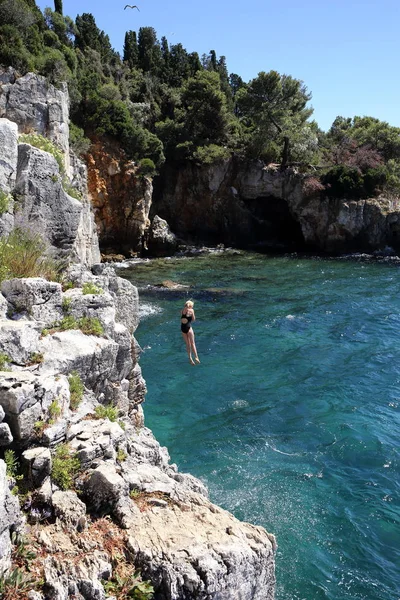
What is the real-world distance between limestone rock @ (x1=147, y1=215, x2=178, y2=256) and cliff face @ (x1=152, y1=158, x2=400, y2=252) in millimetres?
5179

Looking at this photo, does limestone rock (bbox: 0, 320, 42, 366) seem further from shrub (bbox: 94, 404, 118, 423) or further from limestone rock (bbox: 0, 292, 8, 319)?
shrub (bbox: 94, 404, 118, 423)

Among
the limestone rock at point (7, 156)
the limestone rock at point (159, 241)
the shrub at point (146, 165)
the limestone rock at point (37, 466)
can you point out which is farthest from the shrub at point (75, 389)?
the limestone rock at point (159, 241)

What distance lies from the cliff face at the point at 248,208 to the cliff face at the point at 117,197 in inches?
291

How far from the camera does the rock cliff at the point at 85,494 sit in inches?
186

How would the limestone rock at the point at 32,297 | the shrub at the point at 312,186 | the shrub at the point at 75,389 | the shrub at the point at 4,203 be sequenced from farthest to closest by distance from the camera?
1. the shrub at the point at 312,186
2. the shrub at the point at 4,203
3. the limestone rock at the point at 32,297
4. the shrub at the point at 75,389

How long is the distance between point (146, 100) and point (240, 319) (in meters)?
36.1

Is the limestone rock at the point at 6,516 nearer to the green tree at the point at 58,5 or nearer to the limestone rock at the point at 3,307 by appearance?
the limestone rock at the point at 3,307

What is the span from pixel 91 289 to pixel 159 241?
3153 centimetres

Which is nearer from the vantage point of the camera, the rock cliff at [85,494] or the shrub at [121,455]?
the rock cliff at [85,494]

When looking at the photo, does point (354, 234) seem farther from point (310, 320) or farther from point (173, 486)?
point (173, 486)

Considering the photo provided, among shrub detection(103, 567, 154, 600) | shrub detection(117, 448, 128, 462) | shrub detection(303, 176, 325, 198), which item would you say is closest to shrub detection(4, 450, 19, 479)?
shrub detection(117, 448, 128, 462)

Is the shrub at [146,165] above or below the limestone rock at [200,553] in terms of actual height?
above

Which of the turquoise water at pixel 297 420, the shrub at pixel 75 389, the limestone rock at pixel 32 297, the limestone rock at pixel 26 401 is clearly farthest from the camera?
the turquoise water at pixel 297 420

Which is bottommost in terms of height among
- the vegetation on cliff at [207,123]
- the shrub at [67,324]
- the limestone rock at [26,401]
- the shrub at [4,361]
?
the limestone rock at [26,401]
